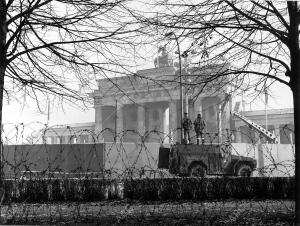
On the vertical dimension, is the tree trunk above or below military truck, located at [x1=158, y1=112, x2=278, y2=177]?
above

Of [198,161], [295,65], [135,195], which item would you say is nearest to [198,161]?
[198,161]

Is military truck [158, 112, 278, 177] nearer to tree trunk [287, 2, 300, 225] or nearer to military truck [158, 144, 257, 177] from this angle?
military truck [158, 144, 257, 177]

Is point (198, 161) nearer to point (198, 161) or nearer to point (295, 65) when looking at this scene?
point (198, 161)

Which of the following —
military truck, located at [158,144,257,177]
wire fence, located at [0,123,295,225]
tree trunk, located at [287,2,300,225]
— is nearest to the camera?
tree trunk, located at [287,2,300,225]

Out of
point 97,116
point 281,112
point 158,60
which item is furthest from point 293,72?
point 97,116

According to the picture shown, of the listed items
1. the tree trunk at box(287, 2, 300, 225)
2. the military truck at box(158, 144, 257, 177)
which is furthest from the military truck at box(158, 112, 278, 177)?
the tree trunk at box(287, 2, 300, 225)

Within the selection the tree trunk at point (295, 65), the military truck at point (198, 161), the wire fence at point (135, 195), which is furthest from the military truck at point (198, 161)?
the tree trunk at point (295, 65)

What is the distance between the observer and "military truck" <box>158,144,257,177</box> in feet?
66.5

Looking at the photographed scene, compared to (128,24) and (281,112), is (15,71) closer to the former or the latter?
(128,24)

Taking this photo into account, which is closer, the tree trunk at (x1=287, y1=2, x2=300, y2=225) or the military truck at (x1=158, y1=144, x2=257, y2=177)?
the tree trunk at (x1=287, y1=2, x2=300, y2=225)

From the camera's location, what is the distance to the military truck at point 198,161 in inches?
798

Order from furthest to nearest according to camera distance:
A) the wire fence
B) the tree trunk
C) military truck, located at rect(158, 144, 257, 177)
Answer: military truck, located at rect(158, 144, 257, 177), the wire fence, the tree trunk

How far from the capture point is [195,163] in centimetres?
2033

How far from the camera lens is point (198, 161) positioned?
67.3 feet
